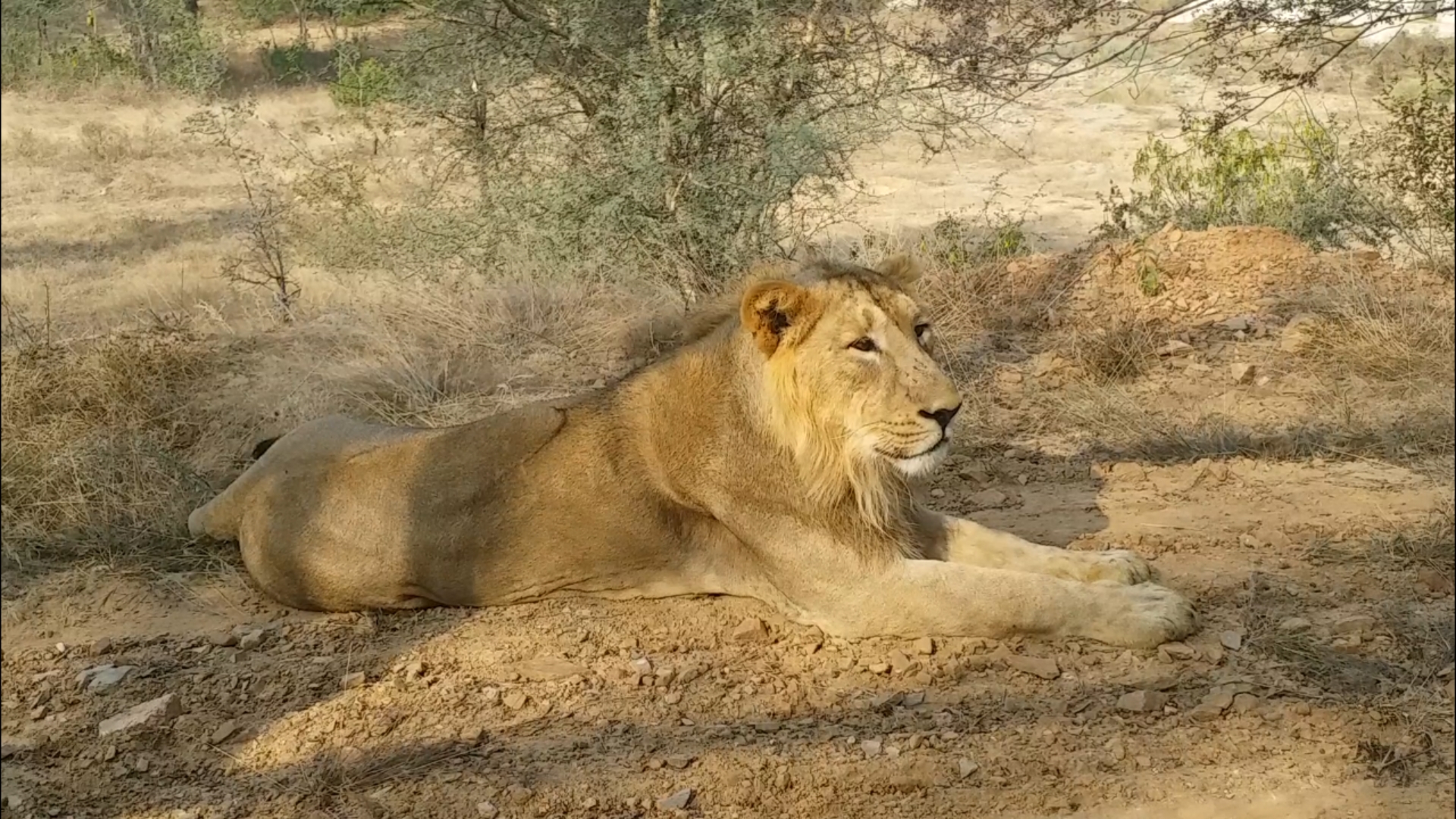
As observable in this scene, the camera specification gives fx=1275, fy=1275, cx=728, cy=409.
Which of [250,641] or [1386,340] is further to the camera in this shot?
[1386,340]

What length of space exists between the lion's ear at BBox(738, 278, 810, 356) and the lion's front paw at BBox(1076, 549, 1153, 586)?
138 centimetres

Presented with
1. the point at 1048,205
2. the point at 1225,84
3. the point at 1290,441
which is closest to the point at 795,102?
the point at 1225,84

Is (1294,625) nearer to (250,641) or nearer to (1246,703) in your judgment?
(1246,703)

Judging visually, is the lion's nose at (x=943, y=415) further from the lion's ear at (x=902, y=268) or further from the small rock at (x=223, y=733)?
the small rock at (x=223, y=733)

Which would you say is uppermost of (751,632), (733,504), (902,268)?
(902,268)

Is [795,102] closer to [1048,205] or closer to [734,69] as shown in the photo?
[734,69]

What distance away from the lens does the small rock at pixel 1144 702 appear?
3.75 meters

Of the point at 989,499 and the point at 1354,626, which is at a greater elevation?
the point at 1354,626

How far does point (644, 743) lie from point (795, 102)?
5637 mm

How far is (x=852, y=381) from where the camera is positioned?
4152 mm

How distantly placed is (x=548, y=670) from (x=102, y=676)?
1672 millimetres

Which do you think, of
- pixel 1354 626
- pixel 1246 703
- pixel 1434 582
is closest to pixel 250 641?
pixel 1246 703

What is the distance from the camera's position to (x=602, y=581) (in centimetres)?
466

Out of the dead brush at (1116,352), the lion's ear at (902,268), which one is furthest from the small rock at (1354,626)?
the dead brush at (1116,352)
